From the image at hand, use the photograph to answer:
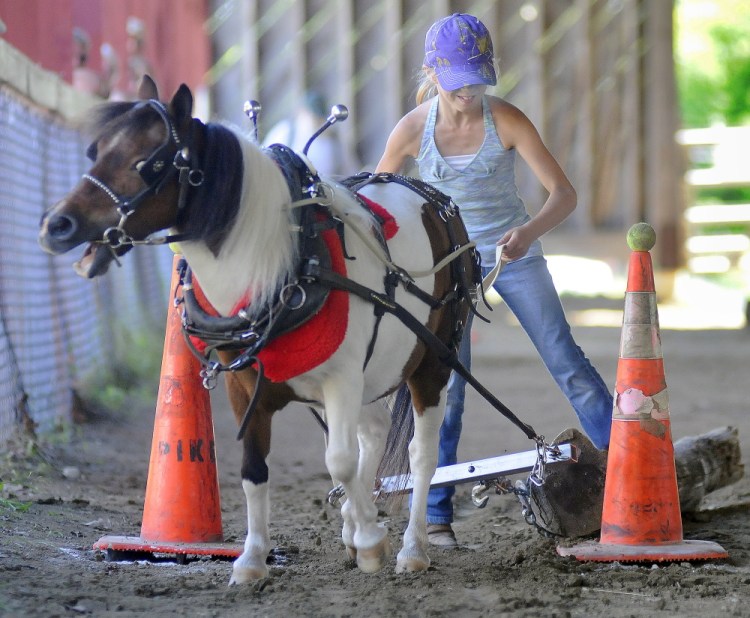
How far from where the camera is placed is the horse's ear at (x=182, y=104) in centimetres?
321

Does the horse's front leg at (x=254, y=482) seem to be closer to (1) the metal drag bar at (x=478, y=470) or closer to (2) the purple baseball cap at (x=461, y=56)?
(1) the metal drag bar at (x=478, y=470)

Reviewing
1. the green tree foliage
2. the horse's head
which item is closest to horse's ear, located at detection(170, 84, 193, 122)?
the horse's head

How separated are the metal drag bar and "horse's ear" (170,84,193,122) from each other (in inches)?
67.5

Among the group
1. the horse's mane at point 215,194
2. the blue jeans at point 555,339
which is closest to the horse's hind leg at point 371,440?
the blue jeans at point 555,339

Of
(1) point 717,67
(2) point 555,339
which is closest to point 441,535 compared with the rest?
(2) point 555,339

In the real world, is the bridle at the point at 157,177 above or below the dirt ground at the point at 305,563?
above

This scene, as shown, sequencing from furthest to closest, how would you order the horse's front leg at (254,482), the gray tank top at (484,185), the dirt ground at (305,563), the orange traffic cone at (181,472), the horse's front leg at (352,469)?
the gray tank top at (484,185) < the orange traffic cone at (181,472) < the horse's front leg at (254,482) < the horse's front leg at (352,469) < the dirt ground at (305,563)

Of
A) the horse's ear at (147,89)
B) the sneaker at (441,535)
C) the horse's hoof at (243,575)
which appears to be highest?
the horse's ear at (147,89)

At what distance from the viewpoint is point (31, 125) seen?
6.82 m

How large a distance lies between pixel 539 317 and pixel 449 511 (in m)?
0.85

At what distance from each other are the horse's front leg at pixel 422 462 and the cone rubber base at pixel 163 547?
1.97 ft

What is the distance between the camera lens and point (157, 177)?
3.20m

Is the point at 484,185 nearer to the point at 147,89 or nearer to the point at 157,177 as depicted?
the point at 147,89

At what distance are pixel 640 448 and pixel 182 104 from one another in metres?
1.95
